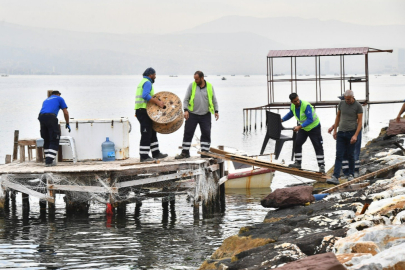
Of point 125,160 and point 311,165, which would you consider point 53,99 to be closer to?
point 125,160

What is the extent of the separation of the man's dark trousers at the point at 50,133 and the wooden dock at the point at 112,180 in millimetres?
305

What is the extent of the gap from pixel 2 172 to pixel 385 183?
789 cm

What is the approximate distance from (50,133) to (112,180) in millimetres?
1786

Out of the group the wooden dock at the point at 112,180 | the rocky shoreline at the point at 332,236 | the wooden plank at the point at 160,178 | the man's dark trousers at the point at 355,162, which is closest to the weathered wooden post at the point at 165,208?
the wooden dock at the point at 112,180

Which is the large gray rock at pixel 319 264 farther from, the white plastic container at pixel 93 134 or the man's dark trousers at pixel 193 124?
the white plastic container at pixel 93 134

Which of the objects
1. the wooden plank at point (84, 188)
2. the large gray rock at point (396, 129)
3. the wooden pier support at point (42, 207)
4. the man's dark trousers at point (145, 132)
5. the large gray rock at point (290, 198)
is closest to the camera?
the large gray rock at point (290, 198)

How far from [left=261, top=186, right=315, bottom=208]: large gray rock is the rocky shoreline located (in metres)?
0.12

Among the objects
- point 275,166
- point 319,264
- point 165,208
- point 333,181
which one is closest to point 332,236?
point 319,264

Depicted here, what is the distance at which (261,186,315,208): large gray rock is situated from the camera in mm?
12305

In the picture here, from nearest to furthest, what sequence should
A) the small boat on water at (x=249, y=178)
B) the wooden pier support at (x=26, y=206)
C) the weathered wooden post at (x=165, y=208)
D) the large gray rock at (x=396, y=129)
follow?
1. the weathered wooden post at (x=165, y=208)
2. the wooden pier support at (x=26, y=206)
3. the small boat on water at (x=249, y=178)
4. the large gray rock at (x=396, y=129)

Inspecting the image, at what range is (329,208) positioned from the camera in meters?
10.8

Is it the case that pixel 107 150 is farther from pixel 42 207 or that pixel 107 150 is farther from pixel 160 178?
pixel 42 207

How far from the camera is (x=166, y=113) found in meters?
14.0

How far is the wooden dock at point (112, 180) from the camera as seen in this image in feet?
44.4
